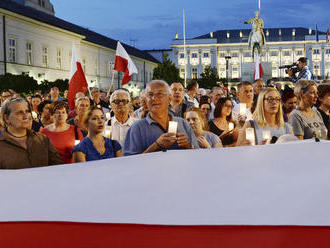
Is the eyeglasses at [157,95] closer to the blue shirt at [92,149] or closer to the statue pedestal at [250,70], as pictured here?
the blue shirt at [92,149]

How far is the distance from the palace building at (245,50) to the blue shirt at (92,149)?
317 ft

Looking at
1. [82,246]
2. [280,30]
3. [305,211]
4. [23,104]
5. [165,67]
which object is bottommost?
[82,246]

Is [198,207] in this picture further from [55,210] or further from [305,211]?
[55,210]

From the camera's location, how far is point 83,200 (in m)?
2.07

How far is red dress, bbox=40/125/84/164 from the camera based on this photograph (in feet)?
16.8

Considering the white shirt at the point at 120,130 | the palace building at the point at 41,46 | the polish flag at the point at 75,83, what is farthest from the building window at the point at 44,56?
the white shirt at the point at 120,130

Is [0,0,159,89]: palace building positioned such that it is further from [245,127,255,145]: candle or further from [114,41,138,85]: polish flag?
[245,127,255,145]: candle

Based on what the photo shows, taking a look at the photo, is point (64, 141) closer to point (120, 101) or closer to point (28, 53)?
point (120, 101)

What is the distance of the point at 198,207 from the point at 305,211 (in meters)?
0.41

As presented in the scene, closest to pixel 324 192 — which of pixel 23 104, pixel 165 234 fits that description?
pixel 165 234

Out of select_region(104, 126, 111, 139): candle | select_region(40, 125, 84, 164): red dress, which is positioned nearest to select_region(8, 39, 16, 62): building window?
select_region(40, 125, 84, 164): red dress

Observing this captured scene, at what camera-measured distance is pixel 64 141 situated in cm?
526

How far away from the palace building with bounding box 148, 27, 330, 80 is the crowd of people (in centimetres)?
9482

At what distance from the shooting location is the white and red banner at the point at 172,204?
1872 mm
